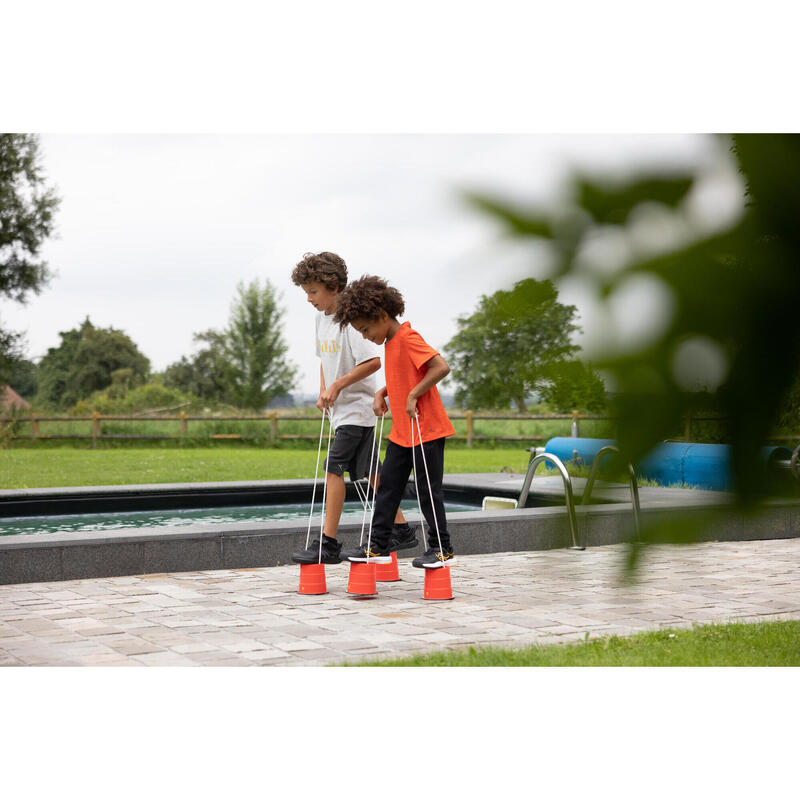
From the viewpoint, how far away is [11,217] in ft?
82.6

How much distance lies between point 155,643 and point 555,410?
12.4 ft

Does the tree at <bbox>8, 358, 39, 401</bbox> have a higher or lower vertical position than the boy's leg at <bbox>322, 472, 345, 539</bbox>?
higher

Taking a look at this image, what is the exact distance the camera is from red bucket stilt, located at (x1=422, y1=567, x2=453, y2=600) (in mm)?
5242

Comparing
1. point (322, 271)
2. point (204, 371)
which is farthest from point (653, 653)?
point (204, 371)

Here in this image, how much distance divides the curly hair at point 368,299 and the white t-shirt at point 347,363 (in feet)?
1.17

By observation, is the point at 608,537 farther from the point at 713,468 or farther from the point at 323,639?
the point at 323,639

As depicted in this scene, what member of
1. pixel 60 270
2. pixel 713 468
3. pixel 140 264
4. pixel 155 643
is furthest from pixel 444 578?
pixel 140 264

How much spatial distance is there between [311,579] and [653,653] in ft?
6.83

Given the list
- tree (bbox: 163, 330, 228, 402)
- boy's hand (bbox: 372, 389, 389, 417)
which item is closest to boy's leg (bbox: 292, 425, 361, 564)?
boy's hand (bbox: 372, 389, 389, 417)

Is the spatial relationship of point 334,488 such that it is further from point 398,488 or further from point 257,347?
point 257,347

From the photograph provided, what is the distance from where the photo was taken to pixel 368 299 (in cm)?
518

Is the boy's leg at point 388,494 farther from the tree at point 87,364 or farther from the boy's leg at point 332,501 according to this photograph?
the tree at point 87,364

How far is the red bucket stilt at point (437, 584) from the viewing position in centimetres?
524

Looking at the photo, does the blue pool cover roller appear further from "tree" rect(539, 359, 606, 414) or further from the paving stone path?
the paving stone path
